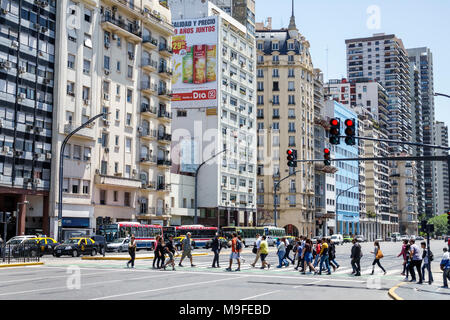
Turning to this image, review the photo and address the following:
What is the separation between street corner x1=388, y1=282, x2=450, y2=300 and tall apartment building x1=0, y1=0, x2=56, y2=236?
35772mm

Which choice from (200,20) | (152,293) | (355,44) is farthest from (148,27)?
(355,44)

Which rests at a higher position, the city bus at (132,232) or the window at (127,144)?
the window at (127,144)

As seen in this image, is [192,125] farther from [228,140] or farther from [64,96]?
[64,96]

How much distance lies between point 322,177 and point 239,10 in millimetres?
36260

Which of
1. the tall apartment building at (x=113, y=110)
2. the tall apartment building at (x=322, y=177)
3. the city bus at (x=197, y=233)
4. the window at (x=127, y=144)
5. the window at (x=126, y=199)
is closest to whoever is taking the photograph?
the tall apartment building at (x=113, y=110)

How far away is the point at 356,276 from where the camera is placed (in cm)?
2570

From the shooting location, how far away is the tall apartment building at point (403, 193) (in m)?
176

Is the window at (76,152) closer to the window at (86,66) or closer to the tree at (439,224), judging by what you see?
the window at (86,66)

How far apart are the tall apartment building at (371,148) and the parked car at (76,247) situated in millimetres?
104621

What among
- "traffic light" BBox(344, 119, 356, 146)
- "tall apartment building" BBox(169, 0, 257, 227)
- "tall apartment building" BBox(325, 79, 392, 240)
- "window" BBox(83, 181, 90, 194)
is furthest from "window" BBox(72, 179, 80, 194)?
"tall apartment building" BBox(325, 79, 392, 240)

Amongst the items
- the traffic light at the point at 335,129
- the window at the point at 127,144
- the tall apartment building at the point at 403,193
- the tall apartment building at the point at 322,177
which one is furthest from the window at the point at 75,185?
the tall apartment building at the point at 403,193

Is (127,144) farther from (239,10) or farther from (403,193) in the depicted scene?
(403,193)

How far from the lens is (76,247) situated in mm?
42438

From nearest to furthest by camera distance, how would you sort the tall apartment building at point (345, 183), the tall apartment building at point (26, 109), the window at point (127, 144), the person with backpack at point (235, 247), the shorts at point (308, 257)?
the shorts at point (308, 257) → the person with backpack at point (235, 247) → the tall apartment building at point (26, 109) → the window at point (127, 144) → the tall apartment building at point (345, 183)
